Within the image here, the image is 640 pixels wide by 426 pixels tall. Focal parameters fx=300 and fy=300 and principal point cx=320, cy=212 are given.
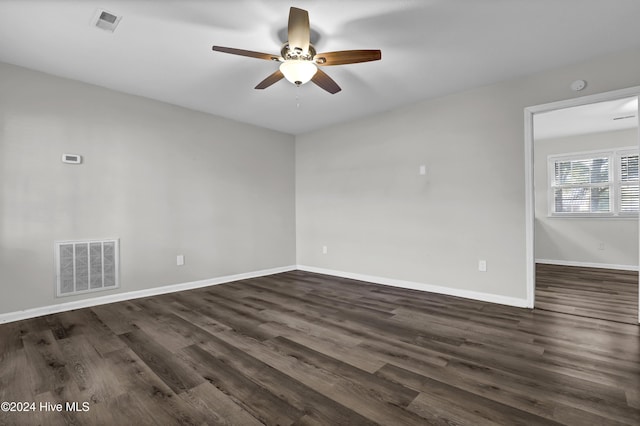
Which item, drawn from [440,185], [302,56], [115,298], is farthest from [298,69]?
[115,298]

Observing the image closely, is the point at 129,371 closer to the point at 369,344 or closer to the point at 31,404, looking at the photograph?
the point at 31,404

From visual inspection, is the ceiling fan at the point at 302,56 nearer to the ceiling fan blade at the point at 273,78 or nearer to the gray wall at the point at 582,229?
the ceiling fan blade at the point at 273,78

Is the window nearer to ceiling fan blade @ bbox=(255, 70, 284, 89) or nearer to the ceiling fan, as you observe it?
the ceiling fan

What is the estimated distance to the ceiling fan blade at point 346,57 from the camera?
2.16 meters

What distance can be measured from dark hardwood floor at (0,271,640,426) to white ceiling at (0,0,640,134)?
240 cm

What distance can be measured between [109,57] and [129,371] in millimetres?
2638

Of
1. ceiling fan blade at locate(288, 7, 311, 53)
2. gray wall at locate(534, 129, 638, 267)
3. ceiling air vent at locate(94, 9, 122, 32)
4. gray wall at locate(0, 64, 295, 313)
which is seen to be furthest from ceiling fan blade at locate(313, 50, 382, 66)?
gray wall at locate(534, 129, 638, 267)

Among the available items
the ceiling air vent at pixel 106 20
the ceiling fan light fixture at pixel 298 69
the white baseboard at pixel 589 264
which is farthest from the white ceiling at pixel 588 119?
the ceiling air vent at pixel 106 20

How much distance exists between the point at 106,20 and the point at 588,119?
20.6 feet

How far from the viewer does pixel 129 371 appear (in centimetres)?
188

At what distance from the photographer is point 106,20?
221 centimetres

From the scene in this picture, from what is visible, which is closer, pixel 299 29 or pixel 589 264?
pixel 299 29

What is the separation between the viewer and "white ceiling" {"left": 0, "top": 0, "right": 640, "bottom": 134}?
6.82ft

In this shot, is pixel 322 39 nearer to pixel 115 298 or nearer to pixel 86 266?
pixel 86 266
